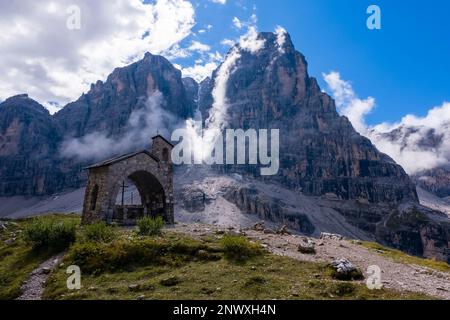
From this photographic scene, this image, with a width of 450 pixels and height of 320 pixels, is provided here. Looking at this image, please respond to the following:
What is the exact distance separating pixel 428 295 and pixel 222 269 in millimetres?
8549

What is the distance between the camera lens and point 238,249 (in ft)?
66.8

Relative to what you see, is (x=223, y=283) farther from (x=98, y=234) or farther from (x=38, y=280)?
(x=98, y=234)

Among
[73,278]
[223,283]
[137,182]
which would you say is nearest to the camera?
[223,283]

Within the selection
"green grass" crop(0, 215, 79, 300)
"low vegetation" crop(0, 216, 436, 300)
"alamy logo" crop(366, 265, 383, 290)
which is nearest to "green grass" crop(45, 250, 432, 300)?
"low vegetation" crop(0, 216, 436, 300)

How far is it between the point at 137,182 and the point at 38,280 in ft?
71.9

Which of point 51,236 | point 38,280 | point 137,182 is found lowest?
point 38,280

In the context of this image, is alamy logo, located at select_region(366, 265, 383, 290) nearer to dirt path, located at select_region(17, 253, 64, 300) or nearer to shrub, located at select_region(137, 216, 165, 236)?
shrub, located at select_region(137, 216, 165, 236)

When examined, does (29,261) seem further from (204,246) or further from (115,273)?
(204,246)

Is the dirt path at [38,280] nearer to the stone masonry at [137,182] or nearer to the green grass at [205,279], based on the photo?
the green grass at [205,279]

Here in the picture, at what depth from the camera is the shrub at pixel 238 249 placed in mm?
19938

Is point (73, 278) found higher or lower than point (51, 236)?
lower

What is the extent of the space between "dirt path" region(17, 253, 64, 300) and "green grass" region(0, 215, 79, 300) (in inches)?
11.4

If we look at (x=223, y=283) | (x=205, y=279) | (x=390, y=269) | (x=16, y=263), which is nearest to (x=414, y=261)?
(x=390, y=269)
